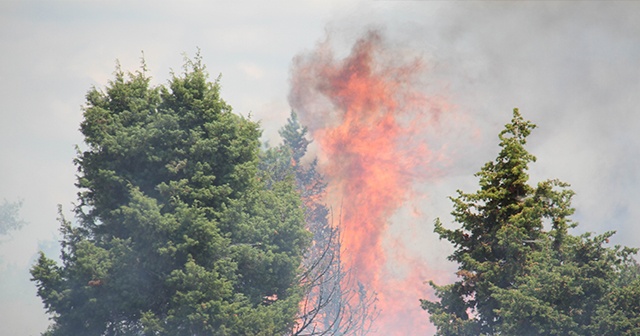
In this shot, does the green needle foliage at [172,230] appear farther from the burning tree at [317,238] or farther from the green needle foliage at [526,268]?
the burning tree at [317,238]

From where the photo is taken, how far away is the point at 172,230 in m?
42.0

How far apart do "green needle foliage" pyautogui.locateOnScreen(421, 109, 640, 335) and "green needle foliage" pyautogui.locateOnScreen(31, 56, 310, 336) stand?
1016 centimetres

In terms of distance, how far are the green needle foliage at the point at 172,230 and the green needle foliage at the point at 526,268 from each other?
1016 centimetres

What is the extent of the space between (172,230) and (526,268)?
16694 mm

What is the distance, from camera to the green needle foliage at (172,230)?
4191cm

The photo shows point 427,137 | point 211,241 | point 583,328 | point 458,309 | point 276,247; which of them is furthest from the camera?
point 427,137

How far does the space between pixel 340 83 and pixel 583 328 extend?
60.8 meters

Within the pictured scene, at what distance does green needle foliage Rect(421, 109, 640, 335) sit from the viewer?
3547 centimetres

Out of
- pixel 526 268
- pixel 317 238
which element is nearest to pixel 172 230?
pixel 526 268

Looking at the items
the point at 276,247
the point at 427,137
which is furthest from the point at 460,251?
the point at 427,137

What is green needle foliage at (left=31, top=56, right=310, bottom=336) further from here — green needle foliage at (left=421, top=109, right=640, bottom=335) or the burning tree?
the burning tree

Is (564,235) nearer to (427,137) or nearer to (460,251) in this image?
(460,251)

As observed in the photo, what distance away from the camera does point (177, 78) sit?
4550 centimetres

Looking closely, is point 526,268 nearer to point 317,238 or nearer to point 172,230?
point 172,230
